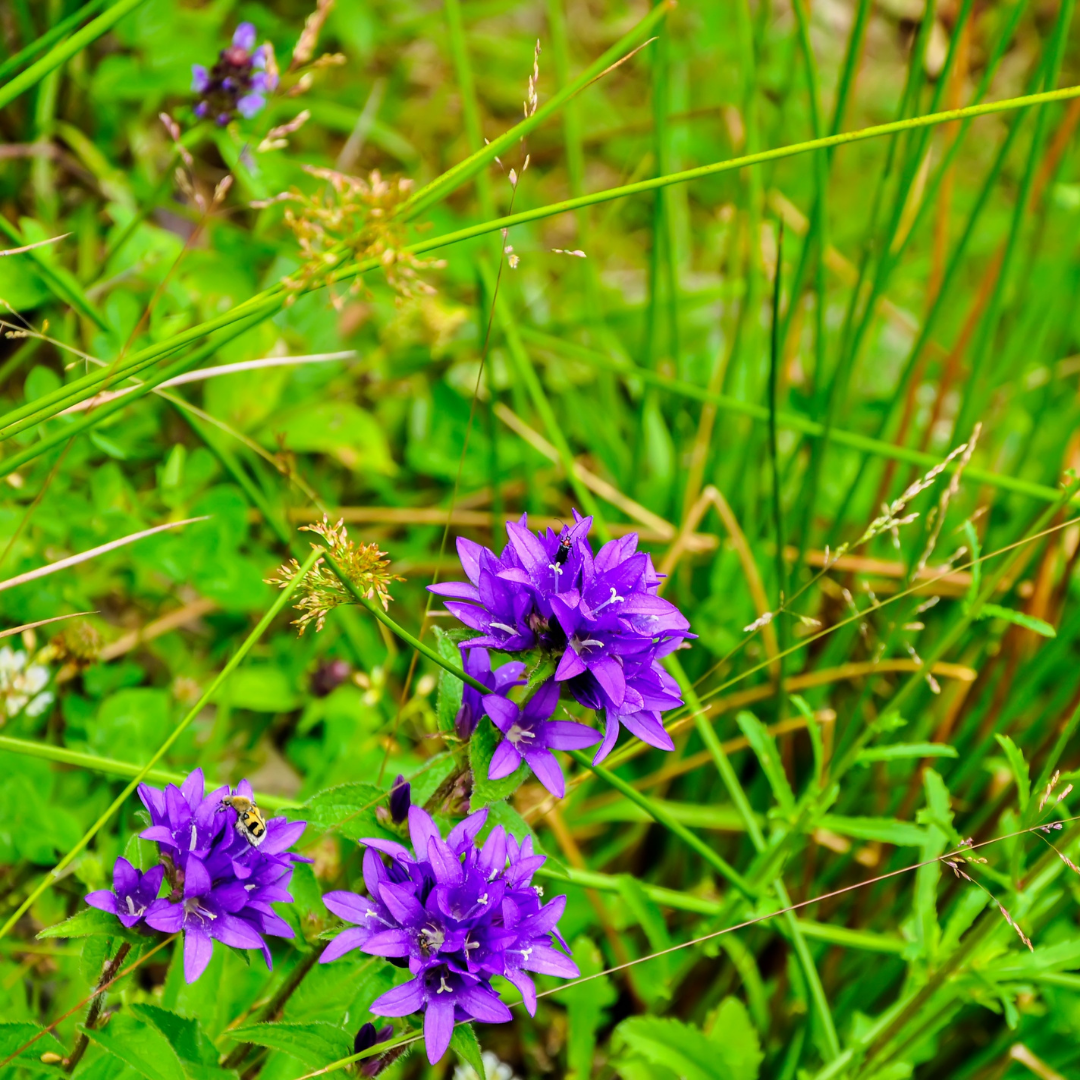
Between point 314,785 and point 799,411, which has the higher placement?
point 799,411

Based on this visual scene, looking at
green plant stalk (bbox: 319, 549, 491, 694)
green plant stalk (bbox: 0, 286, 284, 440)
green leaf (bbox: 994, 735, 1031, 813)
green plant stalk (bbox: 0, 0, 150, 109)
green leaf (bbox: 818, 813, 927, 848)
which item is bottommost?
green leaf (bbox: 818, 813, 927, 848)

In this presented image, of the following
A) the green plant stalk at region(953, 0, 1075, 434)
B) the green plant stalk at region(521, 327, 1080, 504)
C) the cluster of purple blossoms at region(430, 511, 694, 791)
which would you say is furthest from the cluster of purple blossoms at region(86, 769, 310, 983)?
the green plant stalk at region(953, 0, 1075, 434)

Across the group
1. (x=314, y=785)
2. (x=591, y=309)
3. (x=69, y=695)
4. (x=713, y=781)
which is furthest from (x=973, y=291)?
(x=69, y=695)

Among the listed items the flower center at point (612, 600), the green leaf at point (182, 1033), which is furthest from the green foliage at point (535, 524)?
the flower center at point (612, 600)

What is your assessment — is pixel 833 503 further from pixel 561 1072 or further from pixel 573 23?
pixel 573 23

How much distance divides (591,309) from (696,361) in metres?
0.42

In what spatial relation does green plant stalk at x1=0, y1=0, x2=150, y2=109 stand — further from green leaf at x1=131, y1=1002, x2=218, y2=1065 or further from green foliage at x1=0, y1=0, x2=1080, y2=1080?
green leaf at x1=131, y1=1002, x2=218, y2=1065

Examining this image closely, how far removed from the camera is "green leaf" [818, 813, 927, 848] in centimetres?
155

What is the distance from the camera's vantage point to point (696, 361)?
2717 millimetres

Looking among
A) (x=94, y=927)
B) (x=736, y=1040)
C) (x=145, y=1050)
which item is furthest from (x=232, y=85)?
(x=736, y=1040)

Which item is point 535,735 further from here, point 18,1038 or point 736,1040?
point 736,1040

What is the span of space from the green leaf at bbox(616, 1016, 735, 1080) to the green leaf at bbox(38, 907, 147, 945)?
0.83m

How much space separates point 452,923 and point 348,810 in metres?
0.23

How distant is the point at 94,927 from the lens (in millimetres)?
1146
